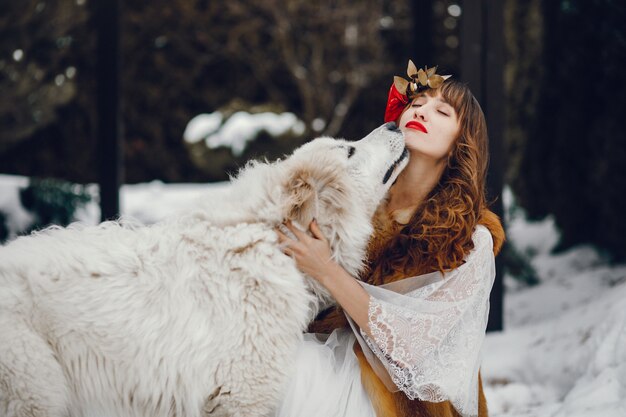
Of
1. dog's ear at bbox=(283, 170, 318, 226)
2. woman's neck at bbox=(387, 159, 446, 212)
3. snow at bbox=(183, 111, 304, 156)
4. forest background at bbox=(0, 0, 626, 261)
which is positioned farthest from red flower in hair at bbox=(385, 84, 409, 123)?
snow at bbox=(183, 111, 304, 156)

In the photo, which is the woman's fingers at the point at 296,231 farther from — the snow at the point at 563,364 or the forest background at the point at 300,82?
the forest background at the point at 300,82

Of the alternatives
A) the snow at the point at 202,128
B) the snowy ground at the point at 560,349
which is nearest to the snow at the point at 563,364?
the snowy ground at the point at 560,349

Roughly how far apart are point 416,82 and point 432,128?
0.27 metres

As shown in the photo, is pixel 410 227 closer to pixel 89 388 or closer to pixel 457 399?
pixel 457 399

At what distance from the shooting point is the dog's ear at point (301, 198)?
231cm

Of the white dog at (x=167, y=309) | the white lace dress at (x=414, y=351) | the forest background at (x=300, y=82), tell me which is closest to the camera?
the white dog at (x=167, y=309)

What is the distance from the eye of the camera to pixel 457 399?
7.46 feet

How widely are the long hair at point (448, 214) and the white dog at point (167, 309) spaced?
311 millimetres

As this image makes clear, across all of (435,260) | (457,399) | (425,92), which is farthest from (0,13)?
(457,399)

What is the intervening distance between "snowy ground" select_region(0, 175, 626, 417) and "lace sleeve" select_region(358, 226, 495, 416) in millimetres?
829

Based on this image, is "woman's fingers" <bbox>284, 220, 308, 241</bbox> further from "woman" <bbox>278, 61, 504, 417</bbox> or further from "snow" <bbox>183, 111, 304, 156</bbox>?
"snow" <bbox>183, 111, 304, 156</bbox>

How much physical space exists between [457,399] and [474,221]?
688mm

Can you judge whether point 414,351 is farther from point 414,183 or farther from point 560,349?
point 560,349

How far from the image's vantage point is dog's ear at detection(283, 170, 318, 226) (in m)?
2.31
